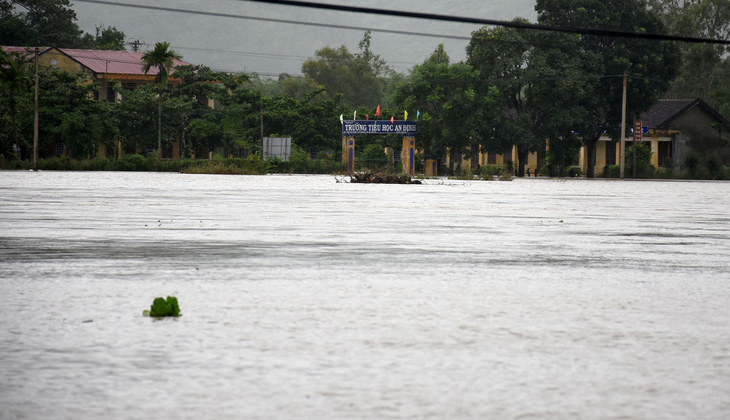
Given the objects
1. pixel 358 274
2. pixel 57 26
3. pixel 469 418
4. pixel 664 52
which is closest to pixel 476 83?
pixel 664 52

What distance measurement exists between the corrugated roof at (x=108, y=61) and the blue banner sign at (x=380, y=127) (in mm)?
26566

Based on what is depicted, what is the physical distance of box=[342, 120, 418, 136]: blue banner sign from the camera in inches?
2618

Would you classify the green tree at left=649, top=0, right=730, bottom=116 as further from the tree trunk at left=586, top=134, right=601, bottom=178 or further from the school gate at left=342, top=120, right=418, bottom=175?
the school gate at left=342, top=120, right=418, bottom=175

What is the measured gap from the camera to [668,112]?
77.5 m

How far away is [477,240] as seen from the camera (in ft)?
41.5

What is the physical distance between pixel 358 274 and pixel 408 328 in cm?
280

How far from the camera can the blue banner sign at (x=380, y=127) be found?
2618 inches

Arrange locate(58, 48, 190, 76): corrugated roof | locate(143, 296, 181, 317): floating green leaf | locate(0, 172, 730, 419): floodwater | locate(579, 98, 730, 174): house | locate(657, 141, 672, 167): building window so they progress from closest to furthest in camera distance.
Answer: locate(0, 172, 730, 419): floodwater
locate(143, 296, 181, 317): floating green leaf
locate(579, 98, 730, 174): house
locate(657, 141, 672, 167): building window
locate(58, 48, 190, 76): corrugated roof

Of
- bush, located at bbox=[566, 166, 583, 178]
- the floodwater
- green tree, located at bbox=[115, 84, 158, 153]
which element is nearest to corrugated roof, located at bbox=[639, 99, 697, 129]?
bush, located at bbox=[566, 166, 583, 178]

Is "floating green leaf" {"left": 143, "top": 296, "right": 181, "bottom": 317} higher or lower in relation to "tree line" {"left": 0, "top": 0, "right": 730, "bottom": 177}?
lower

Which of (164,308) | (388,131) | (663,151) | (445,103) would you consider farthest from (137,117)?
(164,308)

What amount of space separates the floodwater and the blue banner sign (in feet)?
176

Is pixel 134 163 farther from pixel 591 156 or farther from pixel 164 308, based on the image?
pixel 164 308

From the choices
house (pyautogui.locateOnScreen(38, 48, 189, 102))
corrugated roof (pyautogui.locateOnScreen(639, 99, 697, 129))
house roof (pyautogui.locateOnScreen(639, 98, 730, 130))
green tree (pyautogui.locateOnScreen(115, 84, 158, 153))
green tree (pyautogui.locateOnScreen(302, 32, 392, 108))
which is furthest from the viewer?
green tree (pyautogui.locateOnScreen(302, 32, 392, 108))
